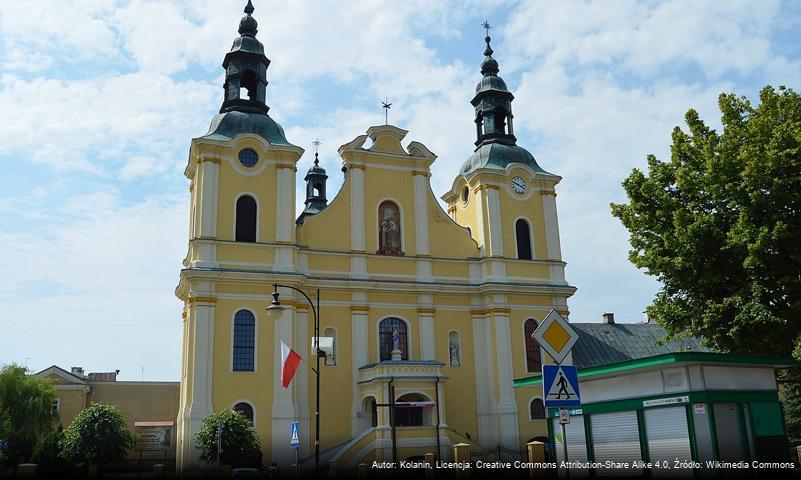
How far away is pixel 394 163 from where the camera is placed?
36.5 m

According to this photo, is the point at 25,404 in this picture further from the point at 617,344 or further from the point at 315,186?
the point at 617,344

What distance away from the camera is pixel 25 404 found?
43781 millimetres

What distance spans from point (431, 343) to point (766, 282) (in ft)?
52.9

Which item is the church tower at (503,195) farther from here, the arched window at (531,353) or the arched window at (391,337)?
the arched window at (391,337)

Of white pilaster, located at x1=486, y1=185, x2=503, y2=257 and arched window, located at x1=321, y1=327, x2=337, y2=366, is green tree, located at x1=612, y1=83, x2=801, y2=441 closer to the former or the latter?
white pilaster, located at x1=486, y1=185, x2=503, y2=257

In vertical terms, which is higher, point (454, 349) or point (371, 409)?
point (454, 349)

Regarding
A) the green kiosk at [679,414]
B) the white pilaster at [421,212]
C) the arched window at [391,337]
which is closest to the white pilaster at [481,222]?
the white pilaster at [421,212]

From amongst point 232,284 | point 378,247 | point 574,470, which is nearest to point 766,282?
point 574,470

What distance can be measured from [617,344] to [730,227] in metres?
18.8

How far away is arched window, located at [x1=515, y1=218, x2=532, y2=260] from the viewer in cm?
3766

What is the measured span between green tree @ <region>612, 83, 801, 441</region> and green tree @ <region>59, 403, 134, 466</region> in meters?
22.8

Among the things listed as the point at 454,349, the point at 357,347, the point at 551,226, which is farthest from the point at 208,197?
the point at 551,226

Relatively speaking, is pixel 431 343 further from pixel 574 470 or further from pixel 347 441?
pixel 574 470

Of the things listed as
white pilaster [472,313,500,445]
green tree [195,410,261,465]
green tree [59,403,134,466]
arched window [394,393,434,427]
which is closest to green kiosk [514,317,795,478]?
arched window [394,393,434,427]
